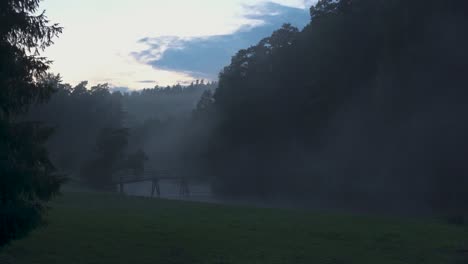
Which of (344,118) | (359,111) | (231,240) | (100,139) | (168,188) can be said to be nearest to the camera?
(231,240)

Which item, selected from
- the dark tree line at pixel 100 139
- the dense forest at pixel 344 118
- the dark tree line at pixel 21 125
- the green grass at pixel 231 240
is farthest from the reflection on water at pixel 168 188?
the dark tree line at pixel 21 125

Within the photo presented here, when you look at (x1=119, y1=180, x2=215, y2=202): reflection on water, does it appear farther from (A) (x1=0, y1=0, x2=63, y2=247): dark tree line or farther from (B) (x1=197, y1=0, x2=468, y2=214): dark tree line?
(A) (x1=0, y1=0, x2=63, y2=247): dark tree line

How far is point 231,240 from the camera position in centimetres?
1748

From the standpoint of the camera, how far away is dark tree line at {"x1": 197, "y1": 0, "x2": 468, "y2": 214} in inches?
1594

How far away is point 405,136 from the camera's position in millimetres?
42719

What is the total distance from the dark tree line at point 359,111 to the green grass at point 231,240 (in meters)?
18.0

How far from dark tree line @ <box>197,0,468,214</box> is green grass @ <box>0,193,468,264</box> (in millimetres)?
18005

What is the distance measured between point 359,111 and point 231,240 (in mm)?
32416

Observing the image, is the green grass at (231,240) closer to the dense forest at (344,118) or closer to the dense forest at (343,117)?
the dense forest at (344,118)

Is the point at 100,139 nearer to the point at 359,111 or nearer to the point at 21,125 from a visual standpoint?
the point at 359,111

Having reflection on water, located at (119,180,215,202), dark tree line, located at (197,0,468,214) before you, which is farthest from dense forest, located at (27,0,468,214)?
reflection on water, located at (119,180,215,202)

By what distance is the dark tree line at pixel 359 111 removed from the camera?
4050 cm

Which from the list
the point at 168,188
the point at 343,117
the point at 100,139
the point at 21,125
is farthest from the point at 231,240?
the point at 168,188

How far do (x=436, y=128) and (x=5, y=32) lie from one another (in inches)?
1294
